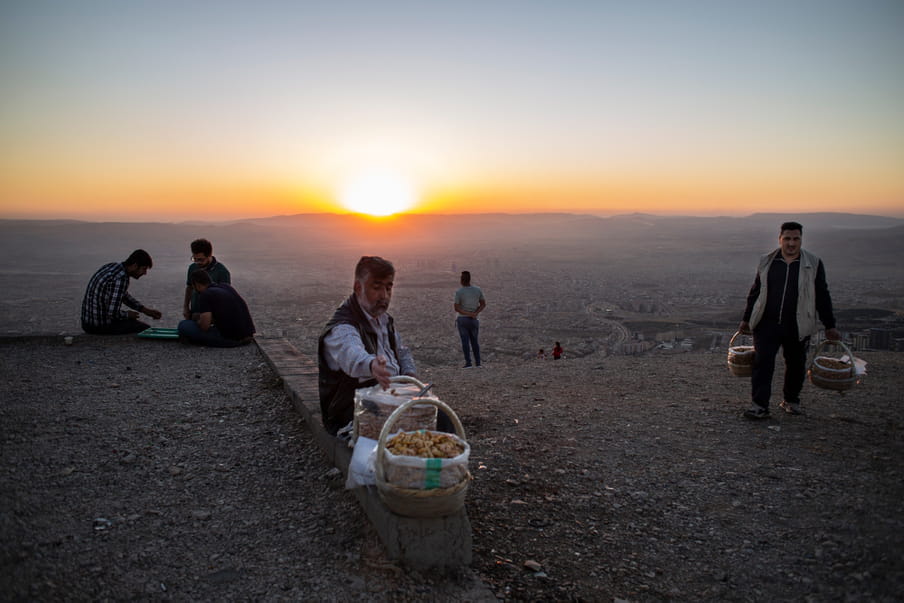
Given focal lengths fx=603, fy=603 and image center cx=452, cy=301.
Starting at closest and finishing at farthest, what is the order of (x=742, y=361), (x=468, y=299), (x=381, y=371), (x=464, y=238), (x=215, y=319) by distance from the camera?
(x=381, y=371)
(x=742, y=361)
(x=215, y=319)
(x=468, y=299)
(x=464, y=238)

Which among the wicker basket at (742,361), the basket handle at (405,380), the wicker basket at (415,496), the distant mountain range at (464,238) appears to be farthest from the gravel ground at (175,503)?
the distant mountain range at (464,238)

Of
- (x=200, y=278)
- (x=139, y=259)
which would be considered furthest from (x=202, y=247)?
(x=139, y=259)

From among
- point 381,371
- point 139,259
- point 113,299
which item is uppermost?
point 139,259

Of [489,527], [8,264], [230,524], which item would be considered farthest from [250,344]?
[8,264]

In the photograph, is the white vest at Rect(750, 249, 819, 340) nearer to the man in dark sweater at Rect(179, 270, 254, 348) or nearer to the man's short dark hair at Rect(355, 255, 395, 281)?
the man's short dark hair at Rect(355, 255, 395, 281)

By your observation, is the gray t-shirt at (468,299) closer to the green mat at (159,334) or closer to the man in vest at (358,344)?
the green mat at (159,334)

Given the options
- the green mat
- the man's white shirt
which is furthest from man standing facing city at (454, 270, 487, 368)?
the man's white shirt

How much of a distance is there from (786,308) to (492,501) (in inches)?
130

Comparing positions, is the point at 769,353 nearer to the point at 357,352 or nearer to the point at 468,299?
the point at 357,352

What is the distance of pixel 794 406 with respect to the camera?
5.54m

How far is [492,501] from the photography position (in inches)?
144

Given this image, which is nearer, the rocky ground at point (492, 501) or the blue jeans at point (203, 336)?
the rocky ground at point (492, 501)

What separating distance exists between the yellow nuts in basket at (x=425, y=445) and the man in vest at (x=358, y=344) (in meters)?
0.45

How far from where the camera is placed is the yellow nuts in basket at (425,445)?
109 inches
